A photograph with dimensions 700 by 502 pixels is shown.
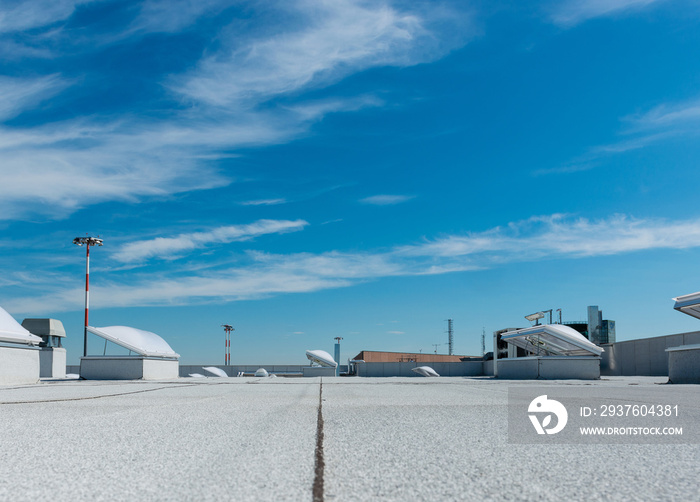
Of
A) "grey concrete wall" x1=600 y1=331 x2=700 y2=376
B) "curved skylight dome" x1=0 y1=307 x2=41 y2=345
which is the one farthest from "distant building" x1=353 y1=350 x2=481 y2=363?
"curved skylight dome" x1=0 y1=307 x2=41 y2=345

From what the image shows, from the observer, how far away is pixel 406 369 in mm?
49250

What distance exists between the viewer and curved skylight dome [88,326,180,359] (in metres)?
28.1

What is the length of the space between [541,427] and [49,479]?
→ 12.7 ft

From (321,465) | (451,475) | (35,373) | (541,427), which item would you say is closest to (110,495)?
(321,465)

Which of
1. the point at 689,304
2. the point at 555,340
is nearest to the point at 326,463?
the point at 689,304

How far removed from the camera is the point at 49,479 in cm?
295

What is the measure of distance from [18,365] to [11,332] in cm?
137

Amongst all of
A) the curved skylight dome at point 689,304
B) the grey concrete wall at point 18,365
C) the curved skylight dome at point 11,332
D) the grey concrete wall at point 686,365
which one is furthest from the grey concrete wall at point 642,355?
the curved skylight dome at point 11,332

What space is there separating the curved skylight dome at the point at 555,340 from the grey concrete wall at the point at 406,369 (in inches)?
633

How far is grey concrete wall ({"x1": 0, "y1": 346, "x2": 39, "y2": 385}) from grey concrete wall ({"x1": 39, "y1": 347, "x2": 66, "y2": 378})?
17.2 m

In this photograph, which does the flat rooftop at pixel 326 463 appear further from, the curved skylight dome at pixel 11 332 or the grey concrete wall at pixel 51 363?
the grey concrete wall at pixel 51 363

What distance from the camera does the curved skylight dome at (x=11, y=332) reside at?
19594mm

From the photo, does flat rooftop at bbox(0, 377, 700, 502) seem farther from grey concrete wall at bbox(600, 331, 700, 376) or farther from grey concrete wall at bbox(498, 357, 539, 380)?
grey concrete wall at bbox(600, 331, 700, 376)

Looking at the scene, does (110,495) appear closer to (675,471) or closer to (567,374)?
(675,471)
